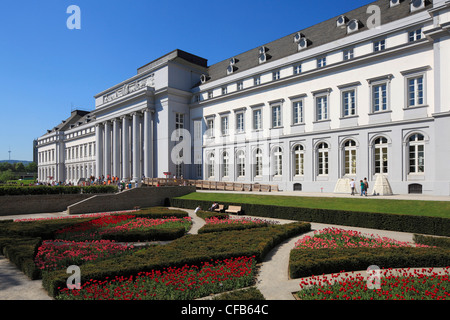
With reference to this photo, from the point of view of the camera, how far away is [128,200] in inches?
1120

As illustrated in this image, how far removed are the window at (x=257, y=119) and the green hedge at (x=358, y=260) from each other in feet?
95.9

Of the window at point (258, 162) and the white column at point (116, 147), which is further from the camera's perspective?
the white column at point (116, 147)

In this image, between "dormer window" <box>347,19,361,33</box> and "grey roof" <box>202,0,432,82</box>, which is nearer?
"grey roof" <box>202,0,432,82</box>

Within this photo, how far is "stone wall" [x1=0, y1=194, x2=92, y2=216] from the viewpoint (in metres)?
24.8

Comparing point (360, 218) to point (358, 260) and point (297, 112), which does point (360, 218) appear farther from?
point (297, 112)

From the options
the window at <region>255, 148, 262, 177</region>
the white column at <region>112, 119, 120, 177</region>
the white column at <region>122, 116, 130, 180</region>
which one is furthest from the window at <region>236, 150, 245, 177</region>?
the white column at <region>112, 119, 120, 177</region>

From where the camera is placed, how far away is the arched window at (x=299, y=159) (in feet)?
111

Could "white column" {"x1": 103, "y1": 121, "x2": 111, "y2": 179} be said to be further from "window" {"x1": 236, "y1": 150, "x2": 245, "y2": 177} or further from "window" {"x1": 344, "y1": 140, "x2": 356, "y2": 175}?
"window" {"x1": 344, "y1": 140, "x2": 356, "y2": 175}

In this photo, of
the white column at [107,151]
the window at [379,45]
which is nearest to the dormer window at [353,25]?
the window at [379,45]

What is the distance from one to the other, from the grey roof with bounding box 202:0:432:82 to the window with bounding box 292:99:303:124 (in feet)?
20.1

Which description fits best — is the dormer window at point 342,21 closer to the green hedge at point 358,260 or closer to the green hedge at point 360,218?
the green hedge at point 360,218

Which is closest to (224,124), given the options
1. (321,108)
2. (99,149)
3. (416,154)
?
(321,108)

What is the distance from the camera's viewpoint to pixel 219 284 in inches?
289
